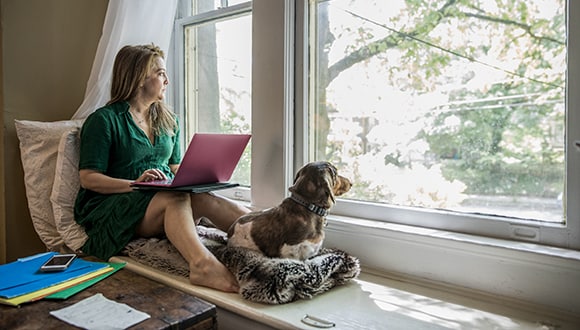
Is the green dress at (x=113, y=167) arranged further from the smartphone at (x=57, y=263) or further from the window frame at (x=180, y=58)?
the window frame at (x=180, y=58)

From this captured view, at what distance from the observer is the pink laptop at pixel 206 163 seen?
4.46 ft

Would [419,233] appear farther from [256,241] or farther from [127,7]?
[127,7]

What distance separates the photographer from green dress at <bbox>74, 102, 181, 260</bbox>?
1530 mm

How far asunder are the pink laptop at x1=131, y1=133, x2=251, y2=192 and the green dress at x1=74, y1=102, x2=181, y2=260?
0.12 metres

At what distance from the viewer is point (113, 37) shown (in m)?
1.93

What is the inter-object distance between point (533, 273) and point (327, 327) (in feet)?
1.88

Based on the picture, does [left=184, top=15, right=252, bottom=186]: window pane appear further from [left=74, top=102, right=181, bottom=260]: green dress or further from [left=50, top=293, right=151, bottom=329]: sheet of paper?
[left=50, top=293, right=151, bottom=329]: sheet of paper

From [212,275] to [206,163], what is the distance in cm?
37

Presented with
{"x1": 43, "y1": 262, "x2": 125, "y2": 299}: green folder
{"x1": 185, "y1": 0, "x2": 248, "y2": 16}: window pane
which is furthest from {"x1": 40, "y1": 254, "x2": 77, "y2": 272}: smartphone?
{"x1": 185, "y1": 0, "x2": 248, "y2": 16}: window pane

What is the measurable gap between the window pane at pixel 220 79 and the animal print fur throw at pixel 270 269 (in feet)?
2.07

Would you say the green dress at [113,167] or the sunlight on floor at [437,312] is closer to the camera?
the sunlight on floor at [437,312]

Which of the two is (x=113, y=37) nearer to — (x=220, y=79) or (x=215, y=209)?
(x=220, y=79)

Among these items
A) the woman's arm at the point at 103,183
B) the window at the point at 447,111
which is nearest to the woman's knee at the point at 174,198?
the woman's arm at the point at 103,183

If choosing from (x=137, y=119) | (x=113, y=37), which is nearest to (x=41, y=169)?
(x=137, y=119)
